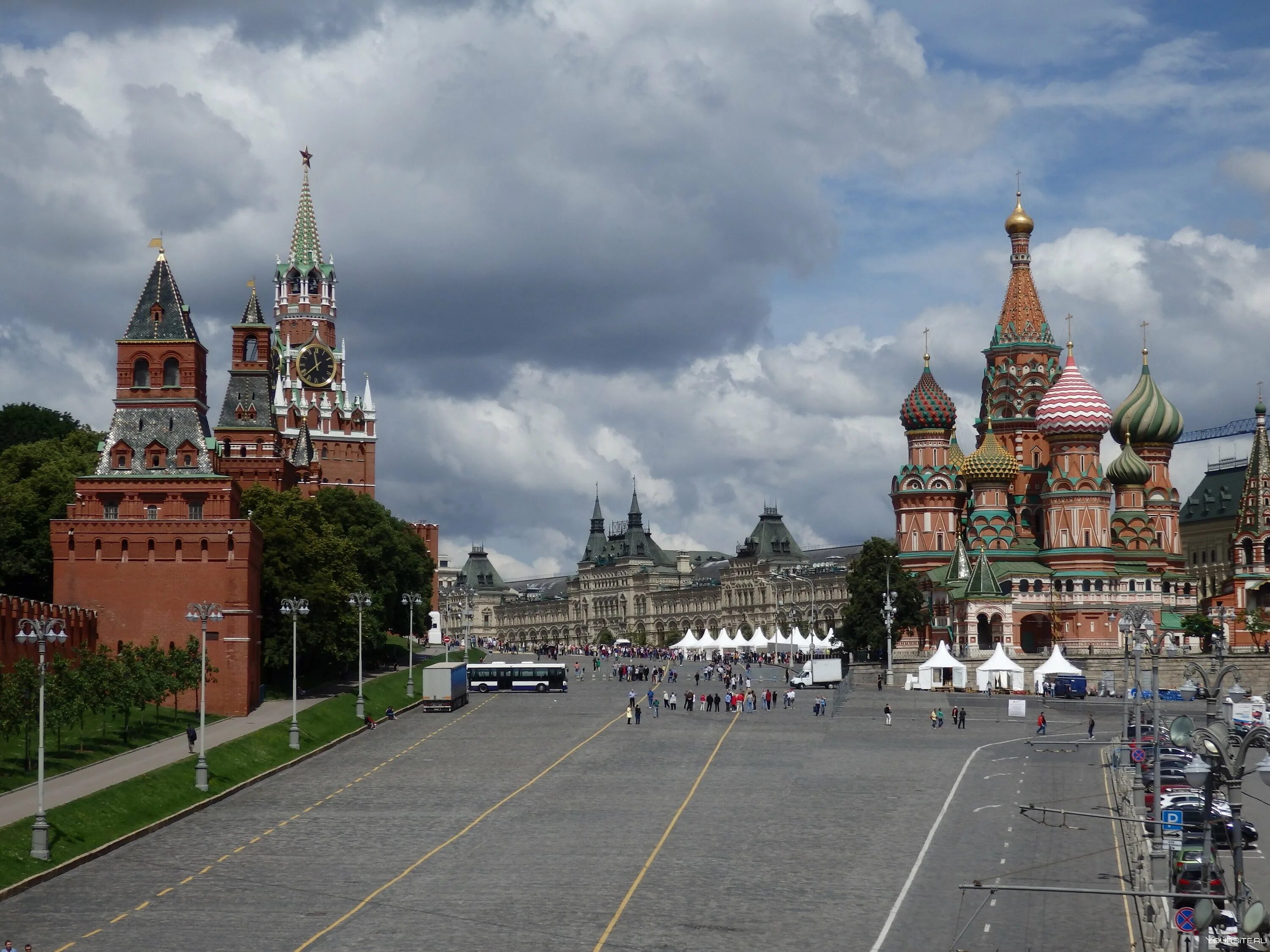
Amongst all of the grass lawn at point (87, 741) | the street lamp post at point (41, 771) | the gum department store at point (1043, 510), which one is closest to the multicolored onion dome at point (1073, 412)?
the gum department store at point (1043, 510)

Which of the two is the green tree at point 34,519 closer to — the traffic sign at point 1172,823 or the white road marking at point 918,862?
the white road marking at point 918,862

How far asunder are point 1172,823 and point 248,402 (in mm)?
74851

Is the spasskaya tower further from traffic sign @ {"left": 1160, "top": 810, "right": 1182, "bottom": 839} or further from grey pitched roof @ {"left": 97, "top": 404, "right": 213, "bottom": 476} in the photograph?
traffic sign @ {"left": 1160, "top": 810, "right": 1182, "bottom": 839}

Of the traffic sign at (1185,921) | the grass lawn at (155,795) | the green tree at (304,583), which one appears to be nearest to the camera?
the traffic sign at (1185,921)

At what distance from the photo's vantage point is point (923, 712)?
83.7m

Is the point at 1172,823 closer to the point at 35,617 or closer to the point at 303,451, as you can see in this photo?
the point at 35,617

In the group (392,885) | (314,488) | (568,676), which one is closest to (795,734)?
(392,885)

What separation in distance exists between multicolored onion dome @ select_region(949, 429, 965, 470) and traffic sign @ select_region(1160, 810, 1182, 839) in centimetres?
9159

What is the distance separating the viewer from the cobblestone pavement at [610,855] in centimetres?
3584

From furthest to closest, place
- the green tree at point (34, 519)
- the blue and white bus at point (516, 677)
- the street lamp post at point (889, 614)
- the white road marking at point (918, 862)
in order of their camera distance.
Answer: the street lamp post at point (889, 614)
the blue and white bus at point (516, 677)
the green tree at point (34, 519)
the white road marking at point (918, 862)

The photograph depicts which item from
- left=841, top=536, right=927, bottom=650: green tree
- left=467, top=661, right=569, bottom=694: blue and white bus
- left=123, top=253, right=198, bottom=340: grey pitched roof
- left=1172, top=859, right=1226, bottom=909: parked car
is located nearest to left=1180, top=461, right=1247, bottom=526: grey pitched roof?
left=841, top=536, right=927, bottom=650: green tree

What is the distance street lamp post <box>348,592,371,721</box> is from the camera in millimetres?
75188

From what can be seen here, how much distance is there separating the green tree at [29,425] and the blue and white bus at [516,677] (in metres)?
29.0

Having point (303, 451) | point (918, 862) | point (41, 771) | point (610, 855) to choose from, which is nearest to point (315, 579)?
point (41, 771)
